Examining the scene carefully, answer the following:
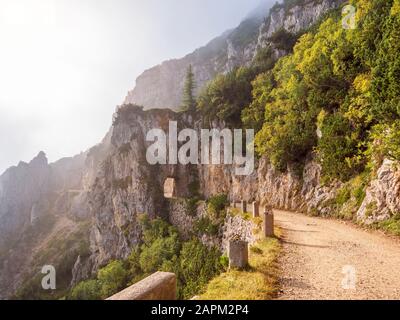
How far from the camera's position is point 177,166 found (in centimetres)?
4397

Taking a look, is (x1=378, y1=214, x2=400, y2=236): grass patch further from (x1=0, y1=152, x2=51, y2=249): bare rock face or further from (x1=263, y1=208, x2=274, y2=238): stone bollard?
(x1=0, y1=152, x2=51, y2=249): bare rock face

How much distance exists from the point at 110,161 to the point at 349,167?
45470mm

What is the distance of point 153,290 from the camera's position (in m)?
Answer: 4.67

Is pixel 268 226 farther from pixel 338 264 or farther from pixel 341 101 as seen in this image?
pixel 341 101

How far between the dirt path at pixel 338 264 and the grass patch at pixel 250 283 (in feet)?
1.07

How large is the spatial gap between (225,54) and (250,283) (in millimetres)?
114572

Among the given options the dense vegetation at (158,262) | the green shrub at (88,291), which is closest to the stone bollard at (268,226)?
the dense vegetation at (158,262)

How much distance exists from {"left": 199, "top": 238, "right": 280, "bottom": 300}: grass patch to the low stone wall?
48.8 inches

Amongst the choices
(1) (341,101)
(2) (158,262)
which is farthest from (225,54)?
(1) (341,101)

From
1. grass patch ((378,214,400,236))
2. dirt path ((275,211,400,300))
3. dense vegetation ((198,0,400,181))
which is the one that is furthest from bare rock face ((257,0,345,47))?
dirt path ((275,211,400,300))

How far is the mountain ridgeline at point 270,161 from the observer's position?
14562 mm

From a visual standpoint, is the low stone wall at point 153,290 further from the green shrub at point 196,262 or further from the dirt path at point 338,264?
the green shrub at point 196,262

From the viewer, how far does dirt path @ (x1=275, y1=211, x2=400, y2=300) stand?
630 centimetres

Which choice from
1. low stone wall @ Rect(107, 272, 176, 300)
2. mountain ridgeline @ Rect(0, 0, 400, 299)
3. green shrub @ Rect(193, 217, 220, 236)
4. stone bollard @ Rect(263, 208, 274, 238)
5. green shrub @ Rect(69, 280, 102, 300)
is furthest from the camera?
green shrub @ Rect(69, 280, 102, 300)
